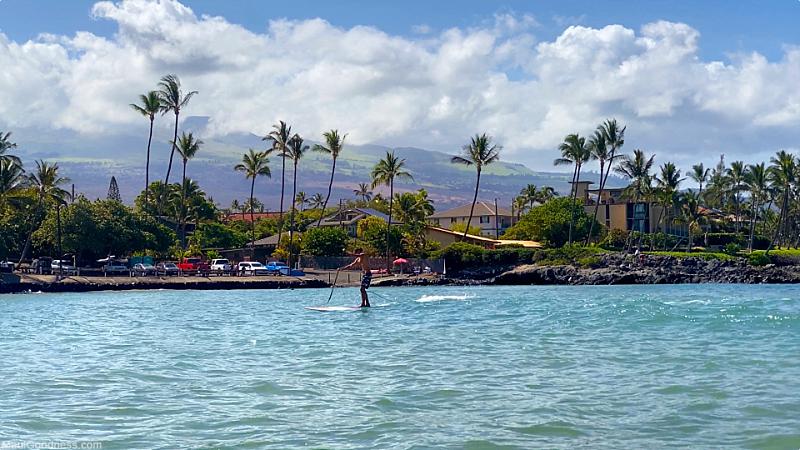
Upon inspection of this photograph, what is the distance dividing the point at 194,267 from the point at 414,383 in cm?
5956

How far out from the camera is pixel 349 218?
10531cm

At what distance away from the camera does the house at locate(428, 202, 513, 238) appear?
114750 mm

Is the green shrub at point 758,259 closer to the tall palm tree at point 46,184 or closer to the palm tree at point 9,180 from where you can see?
the tall palm tree at point 46,184

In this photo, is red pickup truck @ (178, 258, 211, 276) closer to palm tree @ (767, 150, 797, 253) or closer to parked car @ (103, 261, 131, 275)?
parked car @ (103, 261, 131, 275)

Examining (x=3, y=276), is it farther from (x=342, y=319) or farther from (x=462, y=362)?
(x=462, y=362)

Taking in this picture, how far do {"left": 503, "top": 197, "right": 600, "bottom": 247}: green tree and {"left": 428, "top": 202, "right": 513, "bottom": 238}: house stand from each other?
21521mm

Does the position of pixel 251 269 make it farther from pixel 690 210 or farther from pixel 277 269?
pixel 690 210

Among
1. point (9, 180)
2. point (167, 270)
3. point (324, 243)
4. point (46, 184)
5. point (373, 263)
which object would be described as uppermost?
point (9, 180)

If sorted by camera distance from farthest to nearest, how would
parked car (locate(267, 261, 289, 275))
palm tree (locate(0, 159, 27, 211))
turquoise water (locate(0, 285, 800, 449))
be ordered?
parked car (locate(267, 261, 289, 275)), palm tree (locate(0, 159, 27, 211)), turquoise water (locate(0, 285, 800, 449))

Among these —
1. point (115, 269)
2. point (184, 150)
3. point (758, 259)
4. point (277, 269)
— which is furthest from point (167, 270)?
point (758, 259)

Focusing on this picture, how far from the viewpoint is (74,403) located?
13.4 meters

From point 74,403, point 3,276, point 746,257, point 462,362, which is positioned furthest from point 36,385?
point 746,257

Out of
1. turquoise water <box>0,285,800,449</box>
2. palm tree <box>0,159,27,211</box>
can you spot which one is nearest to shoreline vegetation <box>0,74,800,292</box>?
palm tree <box>0,159,27,211</box>

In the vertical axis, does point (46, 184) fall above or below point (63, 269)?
above
